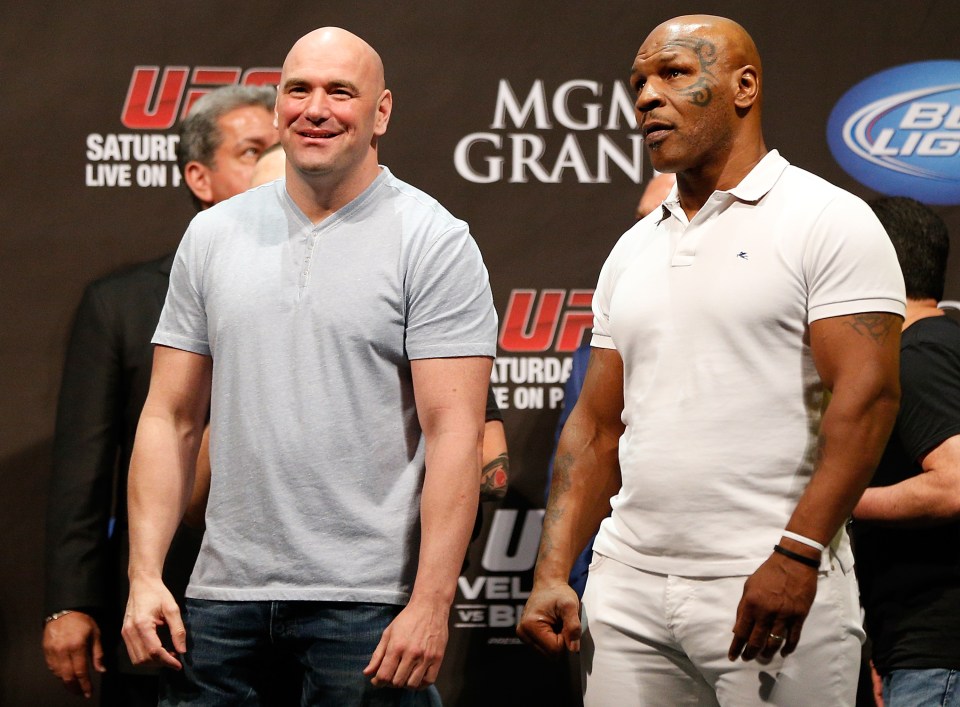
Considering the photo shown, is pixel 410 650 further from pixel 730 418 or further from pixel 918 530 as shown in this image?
pixel 918 530

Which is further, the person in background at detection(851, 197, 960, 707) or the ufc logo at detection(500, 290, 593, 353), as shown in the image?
the ufc logo at detection(500, 290, 593, 353)

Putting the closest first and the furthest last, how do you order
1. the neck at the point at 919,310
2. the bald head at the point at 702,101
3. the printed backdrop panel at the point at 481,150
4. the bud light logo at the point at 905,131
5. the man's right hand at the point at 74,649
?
the bald head at the point at 702,101 → the neck at the point at 919,310 → the man's right hand at the point at 74,649 → the printed backdrop panel at the point at 481,150 → the bud light logo at the point at 905,131

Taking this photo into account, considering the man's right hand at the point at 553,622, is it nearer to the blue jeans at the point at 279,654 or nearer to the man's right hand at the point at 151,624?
the blue jeans at the point at 279,654

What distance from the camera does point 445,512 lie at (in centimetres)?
196

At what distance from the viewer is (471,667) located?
3615 mm

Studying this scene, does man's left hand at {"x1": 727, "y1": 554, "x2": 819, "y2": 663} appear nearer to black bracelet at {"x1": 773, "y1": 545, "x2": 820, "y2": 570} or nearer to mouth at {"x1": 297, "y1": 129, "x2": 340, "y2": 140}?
black bracelet at {"x1": 773, "y1": 545, "x2": 820, "y2": 570}

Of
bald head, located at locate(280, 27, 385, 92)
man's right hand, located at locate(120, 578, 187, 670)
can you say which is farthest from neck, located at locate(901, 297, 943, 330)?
man's right hand, located at locate(120, 578, 187, 670)

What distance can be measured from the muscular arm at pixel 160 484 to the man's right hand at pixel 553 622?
0.57m

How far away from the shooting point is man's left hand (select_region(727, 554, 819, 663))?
5.87 ft

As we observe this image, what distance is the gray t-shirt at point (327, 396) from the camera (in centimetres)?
199

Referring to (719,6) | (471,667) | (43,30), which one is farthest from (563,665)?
(43,30)

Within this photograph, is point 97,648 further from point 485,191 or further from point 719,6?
point 719,6

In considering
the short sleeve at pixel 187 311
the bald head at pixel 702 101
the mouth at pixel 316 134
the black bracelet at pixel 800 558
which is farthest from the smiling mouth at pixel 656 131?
the short sleeve at pixel 187 311

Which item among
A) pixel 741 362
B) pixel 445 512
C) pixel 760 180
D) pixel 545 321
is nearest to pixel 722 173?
pixel 760 180
